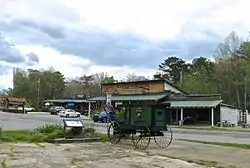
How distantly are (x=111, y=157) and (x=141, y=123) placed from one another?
4912 millimetres

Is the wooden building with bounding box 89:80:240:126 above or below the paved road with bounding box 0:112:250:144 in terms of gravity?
above

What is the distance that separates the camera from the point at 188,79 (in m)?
95.3

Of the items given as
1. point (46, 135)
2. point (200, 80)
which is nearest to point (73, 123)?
point (46, 135)

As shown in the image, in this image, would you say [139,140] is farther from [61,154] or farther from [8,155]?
[8,155]

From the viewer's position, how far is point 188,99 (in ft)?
199

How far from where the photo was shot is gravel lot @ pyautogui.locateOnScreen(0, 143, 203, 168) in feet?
42.8

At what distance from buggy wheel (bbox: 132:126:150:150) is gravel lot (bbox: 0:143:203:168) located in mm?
1930

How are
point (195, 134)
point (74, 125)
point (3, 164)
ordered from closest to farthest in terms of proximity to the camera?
point (3, 164), point (74, 125), point (195, 134)

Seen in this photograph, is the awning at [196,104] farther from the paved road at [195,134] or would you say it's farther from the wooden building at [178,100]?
the paved road at [195,134]

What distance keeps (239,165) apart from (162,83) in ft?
169

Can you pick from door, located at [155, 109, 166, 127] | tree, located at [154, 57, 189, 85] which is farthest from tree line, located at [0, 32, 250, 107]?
door, located at [155, 109, 166, 127]

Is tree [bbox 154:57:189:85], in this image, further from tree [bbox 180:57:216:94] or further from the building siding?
the building siding

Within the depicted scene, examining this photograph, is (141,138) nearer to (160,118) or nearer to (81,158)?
(160,118)

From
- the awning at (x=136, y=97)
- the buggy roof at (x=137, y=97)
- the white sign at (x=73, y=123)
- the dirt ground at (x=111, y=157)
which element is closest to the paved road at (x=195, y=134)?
the white sign at (x=73, y=123)
